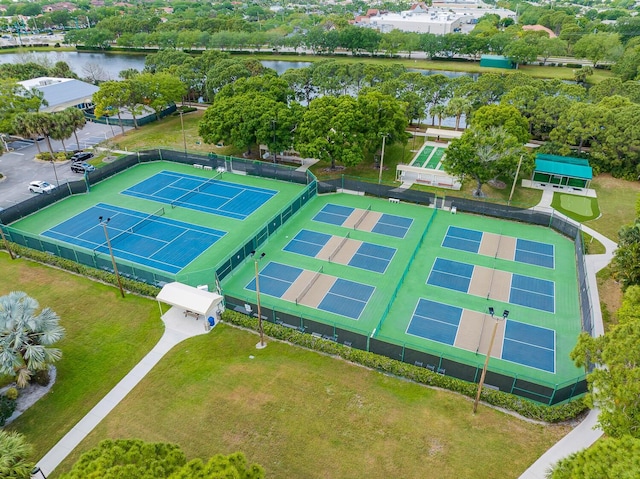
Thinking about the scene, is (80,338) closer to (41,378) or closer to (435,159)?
(41,378)

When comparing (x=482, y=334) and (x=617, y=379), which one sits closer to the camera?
(x=617, y=379)

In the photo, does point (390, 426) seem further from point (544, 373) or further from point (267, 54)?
point (267, 54)

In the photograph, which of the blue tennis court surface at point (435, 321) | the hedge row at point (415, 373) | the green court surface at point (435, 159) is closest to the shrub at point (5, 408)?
the hedge row at point (415, 373)

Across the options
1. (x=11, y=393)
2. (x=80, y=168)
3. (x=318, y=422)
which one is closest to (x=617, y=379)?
(x=318, y=422)

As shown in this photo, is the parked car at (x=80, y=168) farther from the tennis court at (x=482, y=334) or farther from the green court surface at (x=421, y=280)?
the tennis court at (x=482, y=334)

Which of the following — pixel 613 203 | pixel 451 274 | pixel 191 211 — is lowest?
pixel 191 211

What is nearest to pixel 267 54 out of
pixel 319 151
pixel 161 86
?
pixel 161 86

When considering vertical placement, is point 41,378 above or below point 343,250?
below
